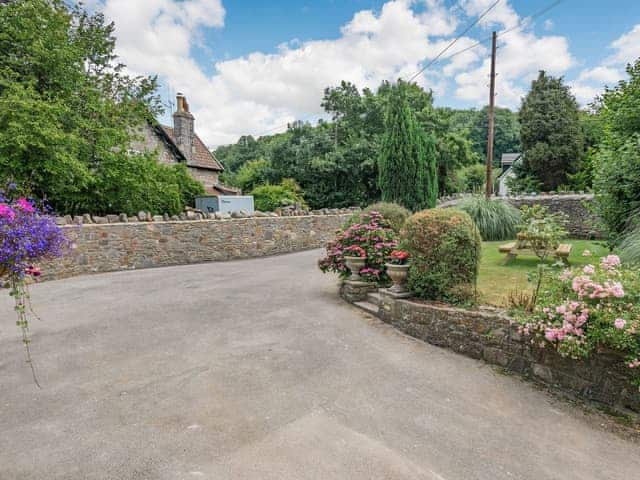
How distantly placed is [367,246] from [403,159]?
7.32 metres

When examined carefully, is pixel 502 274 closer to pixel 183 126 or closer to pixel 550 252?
pixel 550 252

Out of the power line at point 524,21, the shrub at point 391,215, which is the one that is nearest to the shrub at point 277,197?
the power line at point 524,21

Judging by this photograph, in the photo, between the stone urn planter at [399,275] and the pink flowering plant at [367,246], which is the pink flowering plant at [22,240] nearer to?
the stone urn planter at [399,275]

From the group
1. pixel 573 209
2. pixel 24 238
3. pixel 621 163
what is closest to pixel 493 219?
pixel 573 209

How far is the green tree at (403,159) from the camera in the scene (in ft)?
40.2

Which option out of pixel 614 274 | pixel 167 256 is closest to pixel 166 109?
pixel 167 256

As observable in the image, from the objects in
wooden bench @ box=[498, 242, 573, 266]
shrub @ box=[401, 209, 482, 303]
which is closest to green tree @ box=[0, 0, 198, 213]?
shrub @ box=[401, 209, 482, 303]

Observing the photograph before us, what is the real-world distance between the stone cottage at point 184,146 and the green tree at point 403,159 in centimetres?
1019

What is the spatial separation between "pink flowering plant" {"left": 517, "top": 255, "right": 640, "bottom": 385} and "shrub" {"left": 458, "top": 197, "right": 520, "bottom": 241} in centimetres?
803

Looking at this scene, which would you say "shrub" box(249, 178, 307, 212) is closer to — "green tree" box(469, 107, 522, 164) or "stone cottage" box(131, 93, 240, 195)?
"stone cottage" box(131, 93, 240, 195)

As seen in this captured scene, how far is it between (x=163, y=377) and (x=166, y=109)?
470 inches

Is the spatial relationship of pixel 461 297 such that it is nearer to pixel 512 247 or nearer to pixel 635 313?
pixel 635 313

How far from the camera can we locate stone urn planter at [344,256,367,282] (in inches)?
231

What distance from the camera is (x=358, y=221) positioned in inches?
252
